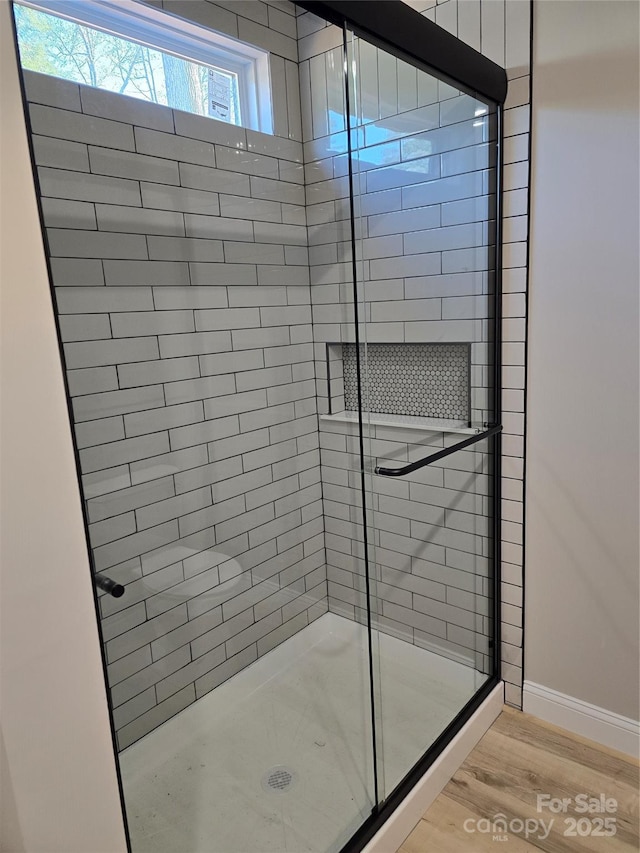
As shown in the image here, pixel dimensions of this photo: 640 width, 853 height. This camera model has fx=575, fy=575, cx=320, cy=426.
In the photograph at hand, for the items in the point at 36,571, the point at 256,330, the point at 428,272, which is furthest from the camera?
the point at 256,330

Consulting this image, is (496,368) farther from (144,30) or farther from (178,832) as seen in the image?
(178,832)

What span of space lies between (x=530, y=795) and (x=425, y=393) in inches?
50.7

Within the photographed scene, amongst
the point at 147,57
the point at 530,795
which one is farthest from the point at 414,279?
the point at 530,795

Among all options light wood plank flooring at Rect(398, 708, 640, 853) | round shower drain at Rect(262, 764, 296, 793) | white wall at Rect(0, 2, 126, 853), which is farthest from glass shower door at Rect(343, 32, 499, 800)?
white wall at Rect(0, 2, 126, 853)

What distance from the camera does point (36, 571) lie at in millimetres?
809

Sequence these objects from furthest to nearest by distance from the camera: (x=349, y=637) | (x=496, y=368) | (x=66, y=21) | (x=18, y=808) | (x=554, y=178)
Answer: (x=349, y=637) → (x=496, y=368) → (x=554, y=178) → (x=66, y=21) → (x=18, y=808)

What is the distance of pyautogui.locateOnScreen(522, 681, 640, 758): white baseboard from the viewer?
5.99ft

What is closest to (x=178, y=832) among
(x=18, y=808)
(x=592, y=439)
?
(x=18, y=808)

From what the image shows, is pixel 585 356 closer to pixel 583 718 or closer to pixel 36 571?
pixel 583 718

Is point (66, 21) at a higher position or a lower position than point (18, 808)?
higher

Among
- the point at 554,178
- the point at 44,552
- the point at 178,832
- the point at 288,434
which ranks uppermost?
the point at 554,178

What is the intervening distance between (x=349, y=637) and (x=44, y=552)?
1655 millimetres

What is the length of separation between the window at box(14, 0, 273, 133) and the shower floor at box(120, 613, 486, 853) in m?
1.86

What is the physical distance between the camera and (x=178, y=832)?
5.13 feet
